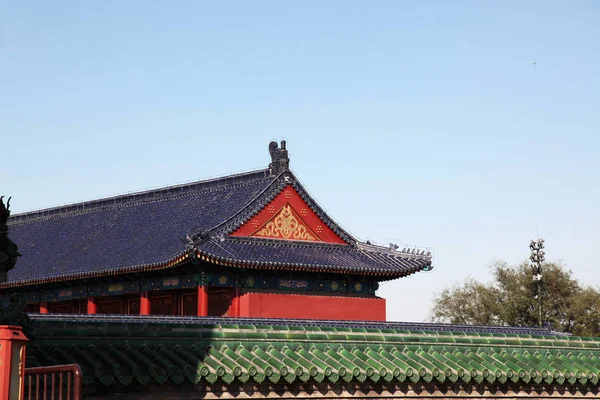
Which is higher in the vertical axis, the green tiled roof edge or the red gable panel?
the red gable panel

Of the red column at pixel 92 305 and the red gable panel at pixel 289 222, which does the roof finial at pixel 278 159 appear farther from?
the red column at pixel 92 305

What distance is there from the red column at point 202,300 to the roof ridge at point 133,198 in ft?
18.6

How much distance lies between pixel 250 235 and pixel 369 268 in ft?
13.9

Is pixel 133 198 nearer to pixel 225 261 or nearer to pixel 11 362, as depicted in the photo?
pixel 225 261

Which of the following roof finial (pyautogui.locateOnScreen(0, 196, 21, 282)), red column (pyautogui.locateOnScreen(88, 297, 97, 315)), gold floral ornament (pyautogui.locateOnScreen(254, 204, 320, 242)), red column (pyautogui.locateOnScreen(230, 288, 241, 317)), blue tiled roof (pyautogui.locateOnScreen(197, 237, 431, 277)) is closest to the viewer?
roof finial (pyautogui.locateOnScreen(0, 196, 21, 282))

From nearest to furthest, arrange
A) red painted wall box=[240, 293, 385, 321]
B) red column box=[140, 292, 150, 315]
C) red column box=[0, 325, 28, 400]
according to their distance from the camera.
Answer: red column box=[0, 325, 28, 400]
red painted wall box=[240, 293, 385, 321]
red column box=[140, 292, 150, 315]

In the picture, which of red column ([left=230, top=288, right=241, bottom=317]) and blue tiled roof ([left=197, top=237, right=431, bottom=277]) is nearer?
blue tiled roof ([left=197, top=237, right=431, bottom=277])

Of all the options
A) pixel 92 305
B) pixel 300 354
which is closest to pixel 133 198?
pixel 92 305

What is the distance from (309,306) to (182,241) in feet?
15.8

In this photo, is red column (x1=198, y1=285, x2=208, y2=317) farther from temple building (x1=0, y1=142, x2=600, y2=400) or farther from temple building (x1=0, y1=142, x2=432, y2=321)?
temple building (x1=0, y1=142, x2=600, y2=400)

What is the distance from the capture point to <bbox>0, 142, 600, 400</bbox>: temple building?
15.8 m

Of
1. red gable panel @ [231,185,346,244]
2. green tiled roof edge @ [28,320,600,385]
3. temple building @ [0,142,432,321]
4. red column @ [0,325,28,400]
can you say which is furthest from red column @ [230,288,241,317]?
red column @ [0,325,28,400]

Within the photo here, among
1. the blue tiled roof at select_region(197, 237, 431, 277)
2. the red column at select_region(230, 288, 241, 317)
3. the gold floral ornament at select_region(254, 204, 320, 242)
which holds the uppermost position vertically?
the gold floral ornament at select_region(254, 204, 320, 242)

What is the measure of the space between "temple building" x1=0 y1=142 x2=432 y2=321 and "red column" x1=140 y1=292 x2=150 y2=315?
0.04 meters
